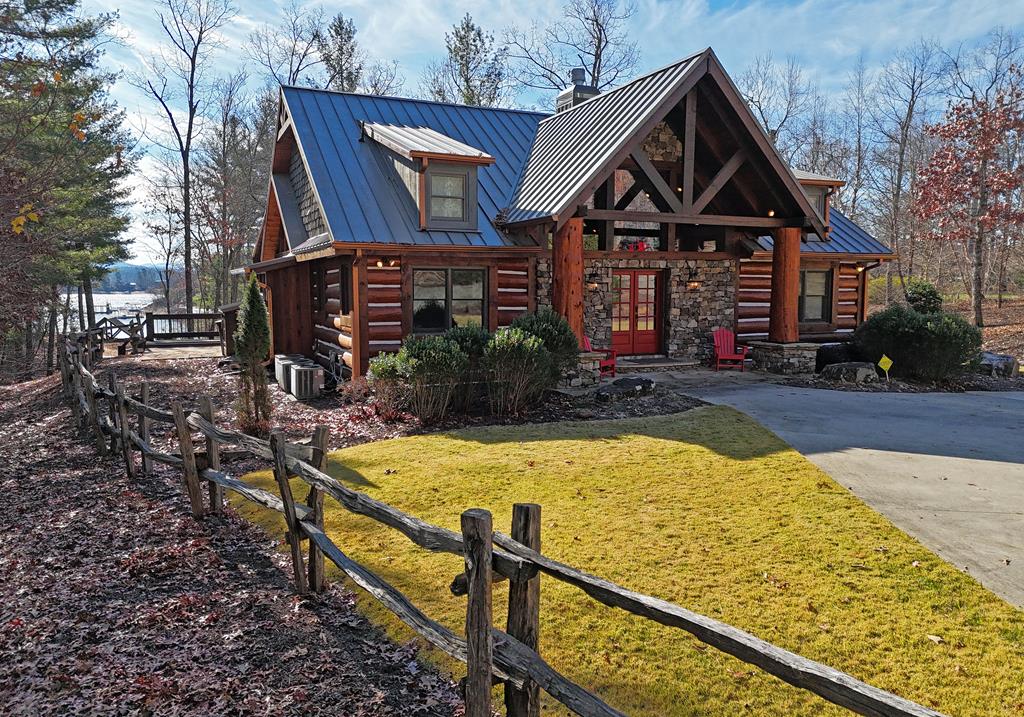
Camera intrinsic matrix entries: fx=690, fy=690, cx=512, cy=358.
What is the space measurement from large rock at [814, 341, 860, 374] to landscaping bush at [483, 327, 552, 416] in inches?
309

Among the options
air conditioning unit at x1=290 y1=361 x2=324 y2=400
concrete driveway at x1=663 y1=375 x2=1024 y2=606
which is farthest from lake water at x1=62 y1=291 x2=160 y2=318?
concrete driveway at x1=663 y1=375 x2=1024 y2=606

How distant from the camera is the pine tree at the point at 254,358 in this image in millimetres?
11281

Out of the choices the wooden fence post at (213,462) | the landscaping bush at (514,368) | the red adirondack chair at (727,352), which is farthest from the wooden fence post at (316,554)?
the red adirondack chair at (727,352)

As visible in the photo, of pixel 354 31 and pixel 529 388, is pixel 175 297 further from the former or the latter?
pixel 529 388

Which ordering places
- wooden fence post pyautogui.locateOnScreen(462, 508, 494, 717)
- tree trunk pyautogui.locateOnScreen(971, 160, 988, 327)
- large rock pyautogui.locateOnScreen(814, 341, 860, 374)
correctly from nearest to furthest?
1. wooden fence post pyautogui.locateOnScreen(462, 508, 494, 717)
2. large rock pyautogui.locateOnScreen(814, 341, 860, 374)
3. tree trunk pyautogui.locateOnScreen(971, 160, 988, 327)

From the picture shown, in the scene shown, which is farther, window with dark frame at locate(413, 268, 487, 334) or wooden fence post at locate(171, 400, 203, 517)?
window with dark frame at locate(413, 268, 487, 334)

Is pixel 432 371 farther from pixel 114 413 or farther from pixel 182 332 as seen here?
pixel 182 332

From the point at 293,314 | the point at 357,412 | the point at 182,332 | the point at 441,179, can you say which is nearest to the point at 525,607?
the point at 357,412

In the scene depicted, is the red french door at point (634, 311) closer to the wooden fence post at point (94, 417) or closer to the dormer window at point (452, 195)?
the dormer window at point (452, 195)

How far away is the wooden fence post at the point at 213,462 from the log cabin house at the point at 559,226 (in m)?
6.06

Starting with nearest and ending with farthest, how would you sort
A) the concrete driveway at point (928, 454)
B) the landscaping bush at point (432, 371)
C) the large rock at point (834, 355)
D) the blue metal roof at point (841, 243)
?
1. the concrete driveway at point (928, 454)
2. the landscaping bush at point (432, 371)
3. the large rock at point (834, 355)
4. the blue metal roof at point (841, 243)

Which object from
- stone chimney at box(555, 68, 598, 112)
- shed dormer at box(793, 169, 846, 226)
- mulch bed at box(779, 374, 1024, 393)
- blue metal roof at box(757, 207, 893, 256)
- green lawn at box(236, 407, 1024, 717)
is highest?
stone chimney at box(555, 68, 598, 112)

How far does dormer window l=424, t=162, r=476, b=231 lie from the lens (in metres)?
14.7

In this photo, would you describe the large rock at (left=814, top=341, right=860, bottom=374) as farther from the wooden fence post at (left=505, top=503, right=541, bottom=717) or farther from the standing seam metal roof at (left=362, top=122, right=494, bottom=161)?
the wooden fence post at (left=505, top=503, right=541, bottom=717)
